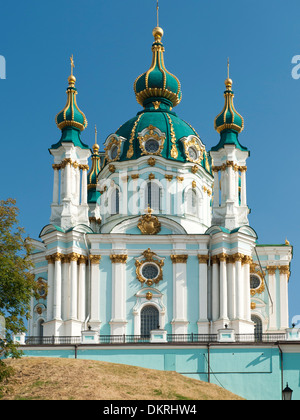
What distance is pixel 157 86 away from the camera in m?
58.6

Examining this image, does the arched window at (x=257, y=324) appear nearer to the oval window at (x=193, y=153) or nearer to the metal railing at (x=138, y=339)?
the metal railing at (x=138, y=339)

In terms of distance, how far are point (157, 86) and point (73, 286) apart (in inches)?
558

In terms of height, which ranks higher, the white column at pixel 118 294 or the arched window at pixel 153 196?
the arched window at pixel 153 196

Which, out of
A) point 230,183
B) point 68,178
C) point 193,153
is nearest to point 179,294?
point 230,183

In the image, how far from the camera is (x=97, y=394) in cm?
3619

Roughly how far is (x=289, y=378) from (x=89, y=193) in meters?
22.8

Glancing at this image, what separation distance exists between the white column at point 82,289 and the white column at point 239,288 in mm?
7666

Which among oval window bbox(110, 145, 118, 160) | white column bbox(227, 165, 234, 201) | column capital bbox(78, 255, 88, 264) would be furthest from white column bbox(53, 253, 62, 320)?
white column bbox(227, 165, 234, 201)

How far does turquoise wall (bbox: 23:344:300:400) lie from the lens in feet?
144

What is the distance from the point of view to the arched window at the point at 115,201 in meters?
55.4

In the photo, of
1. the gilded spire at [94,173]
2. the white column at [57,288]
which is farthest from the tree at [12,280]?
the gilded spire at [94,173]

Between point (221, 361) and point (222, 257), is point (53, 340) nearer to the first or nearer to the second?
point (221, 361)
